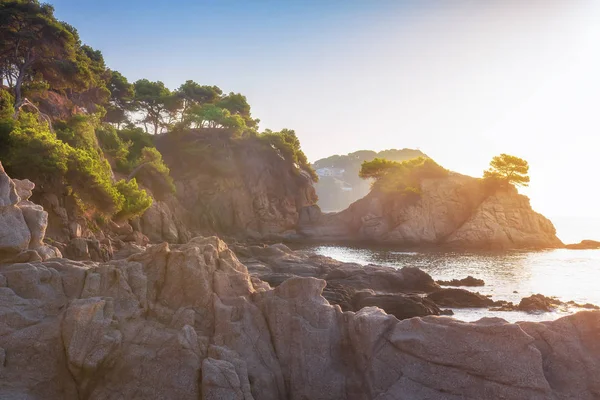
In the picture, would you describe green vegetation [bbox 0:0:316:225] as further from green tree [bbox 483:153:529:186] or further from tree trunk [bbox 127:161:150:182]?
green tree [bbox 483:153:529:186]

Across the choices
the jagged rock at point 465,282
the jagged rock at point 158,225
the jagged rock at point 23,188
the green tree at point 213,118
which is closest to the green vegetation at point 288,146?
the green tree at point 213,118

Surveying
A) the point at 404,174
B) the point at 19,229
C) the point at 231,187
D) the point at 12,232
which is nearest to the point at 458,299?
the point at 19,229

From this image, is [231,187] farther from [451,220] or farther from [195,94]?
[451,220]

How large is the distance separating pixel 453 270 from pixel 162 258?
138ft

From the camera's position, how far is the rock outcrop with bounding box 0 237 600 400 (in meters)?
10.9

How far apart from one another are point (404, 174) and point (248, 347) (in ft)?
266

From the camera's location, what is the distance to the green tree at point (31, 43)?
4147 cm

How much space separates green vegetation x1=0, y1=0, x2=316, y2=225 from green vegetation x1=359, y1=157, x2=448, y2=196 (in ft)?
106

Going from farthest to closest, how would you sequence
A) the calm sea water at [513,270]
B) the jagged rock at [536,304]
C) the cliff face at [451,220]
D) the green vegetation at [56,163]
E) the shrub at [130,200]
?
the cliff face at [451,220], the shrub at [130,200], the calm sea water at [513,270], the jagged rock at [536,304], the green vegetation at [56,163]

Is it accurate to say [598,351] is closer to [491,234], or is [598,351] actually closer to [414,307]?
[414,307]

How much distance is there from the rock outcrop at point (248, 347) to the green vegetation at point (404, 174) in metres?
74.9

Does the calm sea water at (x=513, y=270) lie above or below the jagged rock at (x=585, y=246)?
below

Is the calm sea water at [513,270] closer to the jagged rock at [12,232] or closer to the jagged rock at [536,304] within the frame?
the jagged rock at [536,304]

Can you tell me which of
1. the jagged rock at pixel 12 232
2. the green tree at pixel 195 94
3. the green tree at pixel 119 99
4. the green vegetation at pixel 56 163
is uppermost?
the green tree at pixel 195 94
